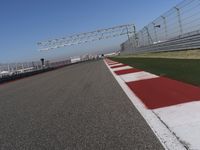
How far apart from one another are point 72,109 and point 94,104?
0.48 meters

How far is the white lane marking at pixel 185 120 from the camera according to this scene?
3.49 m

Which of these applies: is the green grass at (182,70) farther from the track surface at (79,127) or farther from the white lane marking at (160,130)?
the white lane marking at (160,130)

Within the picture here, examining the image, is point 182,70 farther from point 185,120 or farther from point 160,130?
point 160,130

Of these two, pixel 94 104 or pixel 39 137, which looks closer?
pixel 39 137

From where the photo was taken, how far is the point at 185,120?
421 centimetres

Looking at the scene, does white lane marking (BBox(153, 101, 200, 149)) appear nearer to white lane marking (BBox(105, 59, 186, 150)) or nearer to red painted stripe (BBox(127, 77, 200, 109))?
white lane marking (BBox(105, 59, 186, 150))

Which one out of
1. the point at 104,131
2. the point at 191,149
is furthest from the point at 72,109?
the point at 191,149

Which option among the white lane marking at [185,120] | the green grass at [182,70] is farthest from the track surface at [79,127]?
the green grass at [182,70]

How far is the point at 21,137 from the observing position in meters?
4.84

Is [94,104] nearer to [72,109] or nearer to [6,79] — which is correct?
[72,109]

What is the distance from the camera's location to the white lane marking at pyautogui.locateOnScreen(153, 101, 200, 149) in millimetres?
3494

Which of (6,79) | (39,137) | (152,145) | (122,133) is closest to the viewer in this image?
(152,145)

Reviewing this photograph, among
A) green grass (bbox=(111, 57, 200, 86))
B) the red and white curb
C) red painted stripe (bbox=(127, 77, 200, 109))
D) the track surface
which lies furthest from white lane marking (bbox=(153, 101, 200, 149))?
green grass (bbox=(111, 57, 200, 86))

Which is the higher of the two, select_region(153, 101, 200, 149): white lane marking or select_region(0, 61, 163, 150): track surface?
select_region(153, 101, 200, 149): white lane marking
